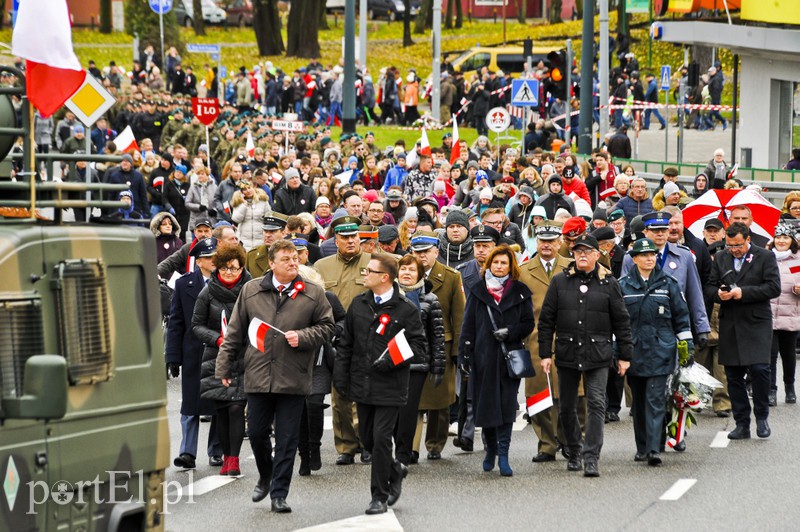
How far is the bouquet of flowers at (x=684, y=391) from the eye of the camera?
1306cm

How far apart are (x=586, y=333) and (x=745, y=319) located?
7.75 ft

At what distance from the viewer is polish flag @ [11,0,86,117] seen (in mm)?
8195

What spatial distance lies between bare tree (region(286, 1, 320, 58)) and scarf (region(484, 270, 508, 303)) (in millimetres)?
56066

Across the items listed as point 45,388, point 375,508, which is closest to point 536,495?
→ point 375,508

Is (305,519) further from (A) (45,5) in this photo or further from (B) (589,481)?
(A) (45,5)

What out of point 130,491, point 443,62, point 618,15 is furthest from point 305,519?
point 618,15

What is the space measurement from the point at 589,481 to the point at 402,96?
1726 inches

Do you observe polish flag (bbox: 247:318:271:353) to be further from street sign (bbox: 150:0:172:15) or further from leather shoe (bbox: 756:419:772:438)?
street sign (bbox: 150:0:172:15)

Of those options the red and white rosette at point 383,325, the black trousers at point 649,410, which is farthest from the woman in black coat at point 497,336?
the red and white rosette at point 383,325

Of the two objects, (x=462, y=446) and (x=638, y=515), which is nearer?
(x=638, y=515)

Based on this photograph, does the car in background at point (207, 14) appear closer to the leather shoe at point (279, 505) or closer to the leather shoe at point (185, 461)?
the leather shoe at point (185, 461)

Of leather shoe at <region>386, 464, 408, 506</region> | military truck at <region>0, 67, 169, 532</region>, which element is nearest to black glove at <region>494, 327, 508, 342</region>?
leather shoe at <region>386, 464, 408, 506</region>

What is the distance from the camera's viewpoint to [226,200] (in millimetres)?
24688

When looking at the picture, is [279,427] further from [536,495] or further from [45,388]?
[45,388]
